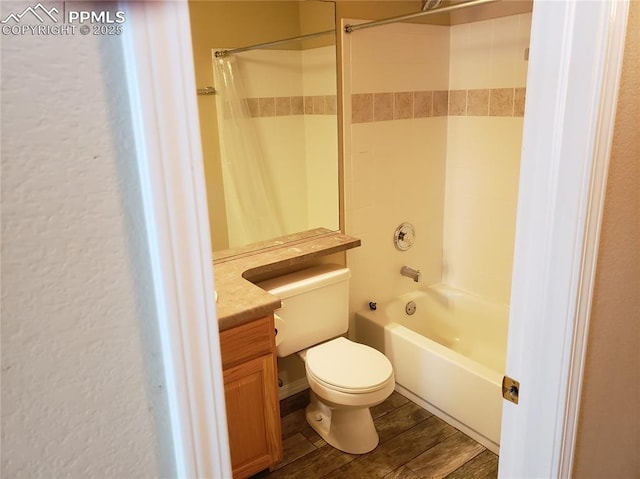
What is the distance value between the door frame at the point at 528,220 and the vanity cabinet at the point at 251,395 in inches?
37.4

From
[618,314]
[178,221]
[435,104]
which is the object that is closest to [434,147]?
[435,104]

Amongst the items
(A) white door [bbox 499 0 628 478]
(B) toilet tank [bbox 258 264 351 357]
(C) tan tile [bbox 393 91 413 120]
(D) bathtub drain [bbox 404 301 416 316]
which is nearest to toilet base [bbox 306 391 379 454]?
(B) toilet tank [bbox 258 264 351 357]

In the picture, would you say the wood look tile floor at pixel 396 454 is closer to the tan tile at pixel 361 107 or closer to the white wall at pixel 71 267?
the tan tile at pixel 361 107

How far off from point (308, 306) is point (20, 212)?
6.47 ft

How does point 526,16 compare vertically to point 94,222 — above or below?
above

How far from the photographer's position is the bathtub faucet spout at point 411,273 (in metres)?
2.89

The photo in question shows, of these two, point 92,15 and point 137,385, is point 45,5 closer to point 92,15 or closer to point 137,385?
point 92,15

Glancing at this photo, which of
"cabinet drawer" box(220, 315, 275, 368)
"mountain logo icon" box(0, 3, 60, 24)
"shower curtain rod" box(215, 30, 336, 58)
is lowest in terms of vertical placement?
"cabinet drawer" box(220, 315, 275, 368)

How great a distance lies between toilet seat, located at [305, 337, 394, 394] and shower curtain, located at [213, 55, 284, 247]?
2.11ft

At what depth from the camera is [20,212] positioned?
440 mm

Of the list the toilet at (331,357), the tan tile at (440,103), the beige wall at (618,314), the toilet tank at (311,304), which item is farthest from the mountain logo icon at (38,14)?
the tan tile at (440,103)

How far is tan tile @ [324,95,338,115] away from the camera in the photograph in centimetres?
246

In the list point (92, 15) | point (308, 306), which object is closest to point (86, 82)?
point (92, 15)

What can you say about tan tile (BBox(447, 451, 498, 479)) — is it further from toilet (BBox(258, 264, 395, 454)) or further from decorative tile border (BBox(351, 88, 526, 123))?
decorative tile border (BBox(351, 88, 526, 123))
